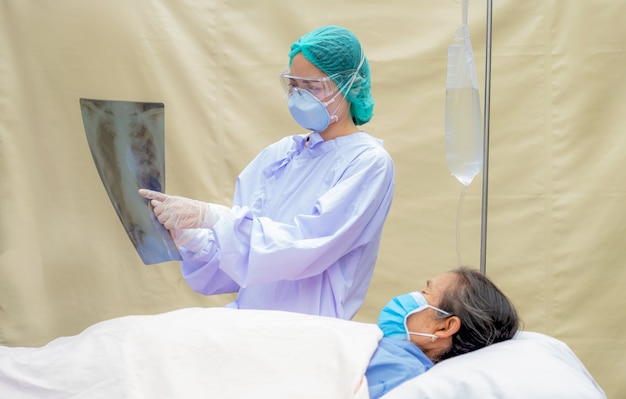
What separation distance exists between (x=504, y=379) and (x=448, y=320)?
0.32 meters

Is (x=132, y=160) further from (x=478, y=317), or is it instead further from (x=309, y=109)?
(x=478, y=317)

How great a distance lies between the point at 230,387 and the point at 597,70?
6.45ft

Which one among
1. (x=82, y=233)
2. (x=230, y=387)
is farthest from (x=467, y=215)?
(x=230, y=387)

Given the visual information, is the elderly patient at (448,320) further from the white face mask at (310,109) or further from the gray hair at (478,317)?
the white face mask at (310,109)

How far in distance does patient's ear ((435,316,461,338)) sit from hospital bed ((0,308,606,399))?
118 mm

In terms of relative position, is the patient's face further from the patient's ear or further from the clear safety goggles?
the clear safety goggles

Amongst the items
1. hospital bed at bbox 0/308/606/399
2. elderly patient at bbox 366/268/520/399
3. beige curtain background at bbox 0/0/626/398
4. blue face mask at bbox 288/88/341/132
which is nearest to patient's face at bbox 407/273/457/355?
elderly patient at bbox 366/268/520/399

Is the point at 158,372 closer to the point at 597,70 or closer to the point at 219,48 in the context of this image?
the point at 219,48

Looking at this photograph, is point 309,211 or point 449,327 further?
point 309,211

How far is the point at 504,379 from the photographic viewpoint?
139 centimetres

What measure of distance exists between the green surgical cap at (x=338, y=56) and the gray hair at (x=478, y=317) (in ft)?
1.97

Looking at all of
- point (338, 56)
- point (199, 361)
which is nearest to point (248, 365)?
point (199, 361)

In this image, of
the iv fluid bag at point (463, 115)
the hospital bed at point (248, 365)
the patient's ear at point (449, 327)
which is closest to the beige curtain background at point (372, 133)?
the iv fluid bag at point (463, 115)

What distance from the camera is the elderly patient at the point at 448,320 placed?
167 cm
